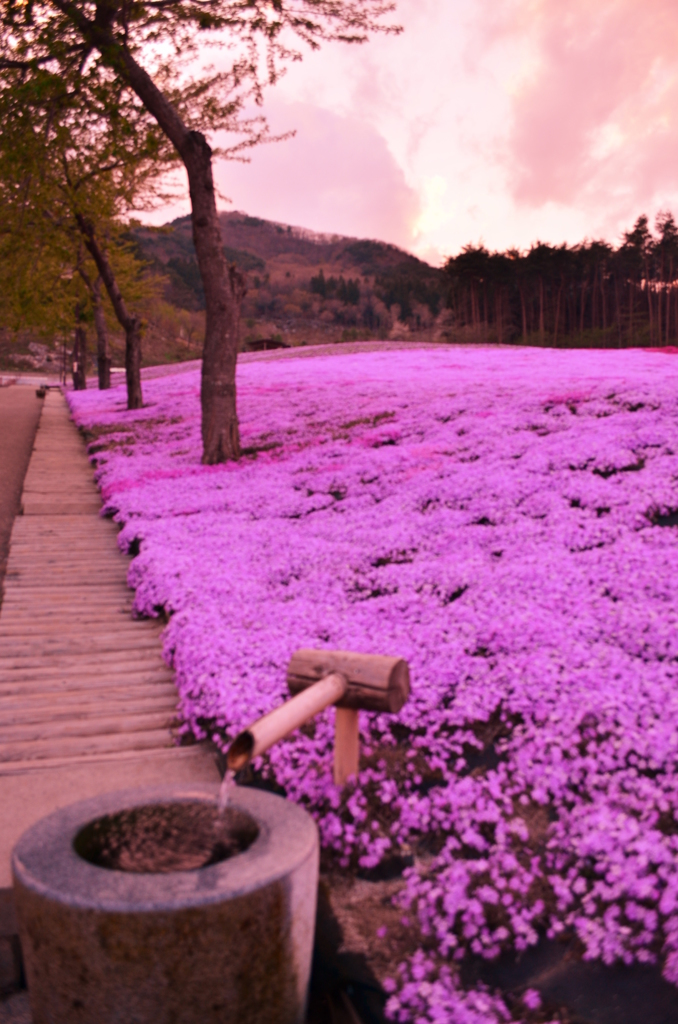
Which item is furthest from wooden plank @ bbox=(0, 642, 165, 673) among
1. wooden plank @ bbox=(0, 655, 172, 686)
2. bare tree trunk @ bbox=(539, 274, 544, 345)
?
bare tree trunk @ bbox=(539, 274, 544, 345)

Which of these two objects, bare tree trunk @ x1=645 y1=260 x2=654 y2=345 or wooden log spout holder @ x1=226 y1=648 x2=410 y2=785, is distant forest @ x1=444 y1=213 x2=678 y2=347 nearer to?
bare tree trunk @ x1=645 y1=260 x2=654 y2=345

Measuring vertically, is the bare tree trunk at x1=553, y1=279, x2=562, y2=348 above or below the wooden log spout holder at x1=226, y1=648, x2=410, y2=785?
above

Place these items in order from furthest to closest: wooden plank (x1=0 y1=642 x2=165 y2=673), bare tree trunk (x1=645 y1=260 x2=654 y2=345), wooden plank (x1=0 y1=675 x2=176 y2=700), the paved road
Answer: bare tree trunk (x1=645 y1=260 x2=654 y2=345)
the paved road
wooden plank (x1=0 y1=642 x2=165 y2=673)
wooden plank (x1=0 y1=675 x2=176 y2=700)

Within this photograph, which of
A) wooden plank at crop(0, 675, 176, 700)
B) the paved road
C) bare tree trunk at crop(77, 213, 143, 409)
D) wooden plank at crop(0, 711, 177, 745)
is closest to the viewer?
wooden plank at crop(0, 711, 177, 745)

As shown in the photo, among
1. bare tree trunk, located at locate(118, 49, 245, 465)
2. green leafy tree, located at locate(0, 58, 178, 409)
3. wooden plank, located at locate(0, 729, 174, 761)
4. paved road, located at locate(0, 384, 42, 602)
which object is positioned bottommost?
wooden plank, located at locate(0, 729, 174, 761)

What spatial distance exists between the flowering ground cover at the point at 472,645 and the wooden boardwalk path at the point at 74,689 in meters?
0.34

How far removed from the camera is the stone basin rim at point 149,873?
2.70m

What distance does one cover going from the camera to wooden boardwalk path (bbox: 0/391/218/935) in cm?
464

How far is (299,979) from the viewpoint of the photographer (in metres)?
3.08

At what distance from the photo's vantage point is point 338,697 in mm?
4027

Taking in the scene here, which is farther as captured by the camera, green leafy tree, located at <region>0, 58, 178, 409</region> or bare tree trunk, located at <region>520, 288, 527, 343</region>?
bare tree trunk, located at <region>520, 288, 527, 343</region>

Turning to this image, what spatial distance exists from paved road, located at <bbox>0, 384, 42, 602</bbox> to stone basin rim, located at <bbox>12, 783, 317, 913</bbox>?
642cm

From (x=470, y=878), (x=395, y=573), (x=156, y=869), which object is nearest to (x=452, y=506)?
(x=395, y=573)

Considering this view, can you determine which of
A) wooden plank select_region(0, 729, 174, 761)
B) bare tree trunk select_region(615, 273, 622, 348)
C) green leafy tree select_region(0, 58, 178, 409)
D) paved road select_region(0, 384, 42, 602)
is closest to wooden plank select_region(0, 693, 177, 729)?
wooden plank select_region(0, 729, 174, 761)
